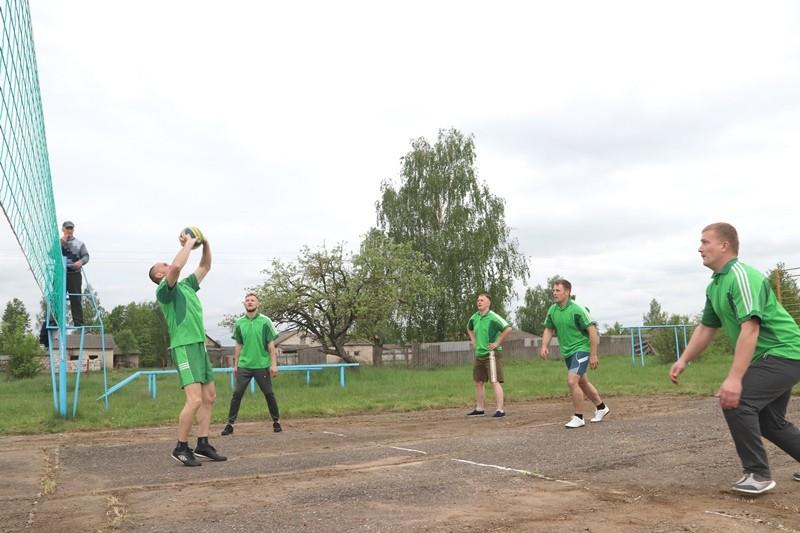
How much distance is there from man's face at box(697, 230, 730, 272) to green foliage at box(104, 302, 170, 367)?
298 feet

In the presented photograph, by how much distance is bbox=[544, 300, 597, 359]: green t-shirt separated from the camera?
29.9 feet

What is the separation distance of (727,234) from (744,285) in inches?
16.4

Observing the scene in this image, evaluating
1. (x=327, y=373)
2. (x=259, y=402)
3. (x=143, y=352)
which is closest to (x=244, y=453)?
(x=259, y=402)

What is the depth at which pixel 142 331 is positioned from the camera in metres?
106

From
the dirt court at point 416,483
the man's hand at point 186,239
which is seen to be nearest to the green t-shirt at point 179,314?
the man's hand at point 186,239

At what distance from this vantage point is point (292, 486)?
16.6ft

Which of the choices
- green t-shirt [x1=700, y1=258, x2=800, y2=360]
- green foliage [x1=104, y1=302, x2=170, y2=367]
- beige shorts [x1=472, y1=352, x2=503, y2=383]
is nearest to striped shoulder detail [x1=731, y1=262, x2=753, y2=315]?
green t-shirt [x1=700, y1=258, x2=800, y2=360]

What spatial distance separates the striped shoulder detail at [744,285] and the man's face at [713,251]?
4.8 inches

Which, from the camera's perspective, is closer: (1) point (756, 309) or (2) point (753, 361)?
(1) point (756, 309)

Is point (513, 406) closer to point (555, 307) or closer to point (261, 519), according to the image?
point (555, 307)

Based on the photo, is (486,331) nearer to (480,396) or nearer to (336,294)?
(480,396)

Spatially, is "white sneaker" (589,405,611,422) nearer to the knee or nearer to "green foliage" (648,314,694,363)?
the knee

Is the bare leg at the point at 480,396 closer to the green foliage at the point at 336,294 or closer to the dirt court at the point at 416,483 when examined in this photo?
the dirt court at the point at 416,483

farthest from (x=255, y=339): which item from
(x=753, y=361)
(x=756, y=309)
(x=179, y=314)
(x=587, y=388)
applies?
(x=756, y=309)
